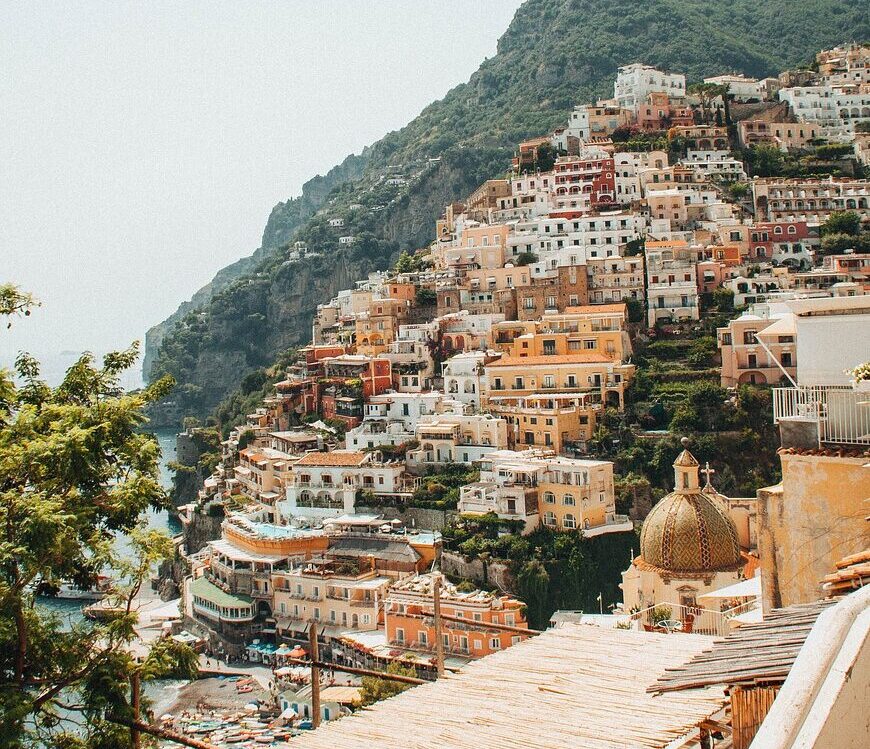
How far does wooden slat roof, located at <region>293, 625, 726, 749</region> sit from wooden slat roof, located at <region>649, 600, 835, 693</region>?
2.86ft

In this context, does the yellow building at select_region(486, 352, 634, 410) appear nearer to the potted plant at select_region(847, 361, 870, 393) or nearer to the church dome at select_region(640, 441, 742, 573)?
the church dome at select_region(640, 441, 742, 573)

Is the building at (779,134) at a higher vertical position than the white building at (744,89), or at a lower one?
lower

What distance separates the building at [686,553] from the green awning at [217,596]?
907 inches

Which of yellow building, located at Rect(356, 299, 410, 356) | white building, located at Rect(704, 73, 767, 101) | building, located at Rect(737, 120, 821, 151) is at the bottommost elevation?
yellow building, located at Rect(356, 299, 410, 356)

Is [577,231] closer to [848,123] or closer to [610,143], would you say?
[610,143]

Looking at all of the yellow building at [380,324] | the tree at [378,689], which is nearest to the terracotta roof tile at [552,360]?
the yellow building at [380,324]

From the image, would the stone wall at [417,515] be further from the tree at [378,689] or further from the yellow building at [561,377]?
the tree at [378,689]

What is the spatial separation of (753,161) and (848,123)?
11.2 meters

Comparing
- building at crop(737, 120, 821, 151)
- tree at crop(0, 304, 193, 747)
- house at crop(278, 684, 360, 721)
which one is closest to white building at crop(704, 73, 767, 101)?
building at crop(737, 120, 821, 151)

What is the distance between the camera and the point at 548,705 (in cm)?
851

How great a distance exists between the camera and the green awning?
4547 centimetres

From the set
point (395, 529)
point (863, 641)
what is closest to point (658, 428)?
point (395, 529)

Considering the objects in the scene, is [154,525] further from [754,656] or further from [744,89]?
[754,656]

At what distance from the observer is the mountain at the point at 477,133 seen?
10725 centimetres
